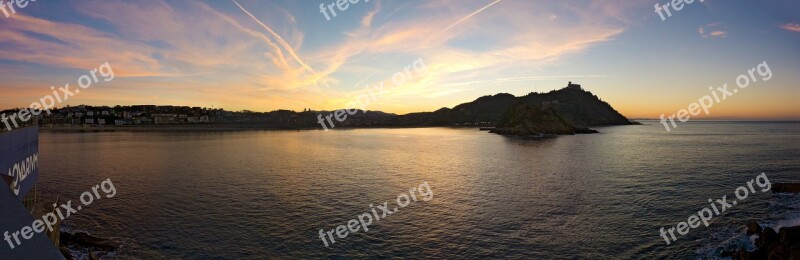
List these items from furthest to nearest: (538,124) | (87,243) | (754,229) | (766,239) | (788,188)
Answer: (538,124)
(788,188)
(754,229)
(87,243)
(766,239)

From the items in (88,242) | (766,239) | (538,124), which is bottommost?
(88,242)

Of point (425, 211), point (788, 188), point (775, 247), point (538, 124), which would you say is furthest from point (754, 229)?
point (538, 124)

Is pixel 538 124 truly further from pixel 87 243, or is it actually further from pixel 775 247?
pixel 87 243

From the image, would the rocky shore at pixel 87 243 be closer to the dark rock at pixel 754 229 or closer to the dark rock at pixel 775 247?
the dark rock at pixel 775 247

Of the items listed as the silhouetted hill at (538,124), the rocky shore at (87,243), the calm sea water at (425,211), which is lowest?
the calm sea water at (425,211)

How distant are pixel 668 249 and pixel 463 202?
15.9 m

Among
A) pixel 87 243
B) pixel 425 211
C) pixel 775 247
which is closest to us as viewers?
pixel 775 247

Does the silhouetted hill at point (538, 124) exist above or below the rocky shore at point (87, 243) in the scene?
above

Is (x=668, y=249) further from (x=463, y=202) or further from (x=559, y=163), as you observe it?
(x=559, y=163)

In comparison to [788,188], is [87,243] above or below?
below

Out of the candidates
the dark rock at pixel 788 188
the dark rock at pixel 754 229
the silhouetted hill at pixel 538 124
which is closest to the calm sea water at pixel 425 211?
the dark rock at pixel 754 229

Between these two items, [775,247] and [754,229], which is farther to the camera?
[754,229]

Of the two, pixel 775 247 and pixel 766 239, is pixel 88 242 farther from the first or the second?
pixel 766 239

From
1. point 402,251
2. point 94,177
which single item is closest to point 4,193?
point 402,251
